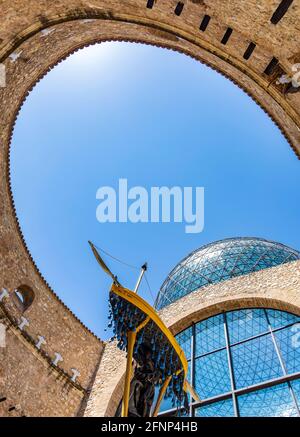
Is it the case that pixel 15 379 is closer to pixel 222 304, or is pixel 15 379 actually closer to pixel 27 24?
pixel 222 304

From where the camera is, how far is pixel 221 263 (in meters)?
17.5

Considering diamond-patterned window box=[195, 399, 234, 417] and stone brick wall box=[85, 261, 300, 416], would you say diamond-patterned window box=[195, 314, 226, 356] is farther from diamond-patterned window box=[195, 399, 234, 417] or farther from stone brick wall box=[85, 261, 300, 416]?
diamond-patterned window box=[195, 399, 234, 417]

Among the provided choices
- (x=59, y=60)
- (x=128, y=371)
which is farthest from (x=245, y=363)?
(x=59, y=60)

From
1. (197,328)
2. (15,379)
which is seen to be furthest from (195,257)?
(15,379)

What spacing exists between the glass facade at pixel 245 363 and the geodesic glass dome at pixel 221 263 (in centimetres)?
560

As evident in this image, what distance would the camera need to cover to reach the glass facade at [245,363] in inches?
322

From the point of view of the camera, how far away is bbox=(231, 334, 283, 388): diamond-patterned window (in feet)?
28.5

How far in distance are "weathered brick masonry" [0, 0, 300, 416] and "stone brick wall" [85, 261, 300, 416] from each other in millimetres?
46

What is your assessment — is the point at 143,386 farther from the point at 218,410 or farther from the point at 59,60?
the point at 59,60

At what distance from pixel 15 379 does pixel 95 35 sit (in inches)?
341

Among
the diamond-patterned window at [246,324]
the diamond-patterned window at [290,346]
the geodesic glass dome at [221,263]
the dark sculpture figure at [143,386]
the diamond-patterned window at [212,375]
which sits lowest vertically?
the dark sculpture figure at [143,386]

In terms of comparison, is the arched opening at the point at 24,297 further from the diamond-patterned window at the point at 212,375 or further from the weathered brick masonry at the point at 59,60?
the diamond-patterned window at the point at 212,375

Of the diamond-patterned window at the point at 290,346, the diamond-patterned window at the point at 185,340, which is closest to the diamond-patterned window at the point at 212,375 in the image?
the diamond-patterned window at the point at 185,340

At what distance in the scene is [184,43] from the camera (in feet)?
24.2
